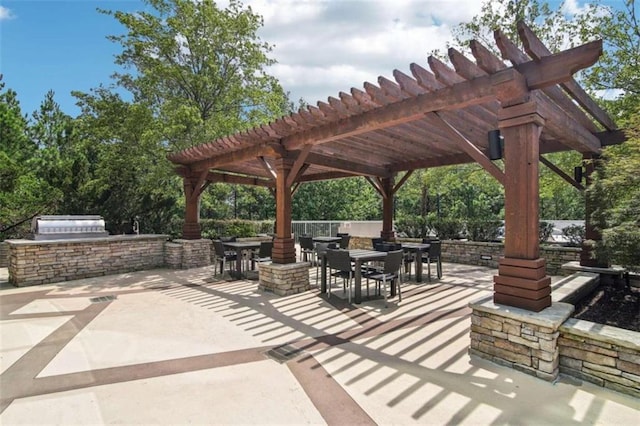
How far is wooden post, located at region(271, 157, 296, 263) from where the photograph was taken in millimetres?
6160

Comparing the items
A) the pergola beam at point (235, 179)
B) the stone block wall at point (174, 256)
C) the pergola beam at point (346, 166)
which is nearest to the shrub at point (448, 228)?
the pergola beam at point (346, 166)

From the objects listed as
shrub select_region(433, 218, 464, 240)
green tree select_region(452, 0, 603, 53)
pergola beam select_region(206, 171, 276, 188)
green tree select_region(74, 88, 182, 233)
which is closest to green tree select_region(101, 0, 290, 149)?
green tree select_region(74, 88, 182, 233)

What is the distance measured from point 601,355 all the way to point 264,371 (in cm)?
284

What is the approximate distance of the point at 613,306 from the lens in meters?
3.98

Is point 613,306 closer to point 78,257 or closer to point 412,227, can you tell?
point 412,227

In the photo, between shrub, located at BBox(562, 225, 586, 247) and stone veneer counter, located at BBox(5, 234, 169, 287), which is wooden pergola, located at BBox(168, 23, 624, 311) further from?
shrub, located at BBox(562, 225, 586, 247)

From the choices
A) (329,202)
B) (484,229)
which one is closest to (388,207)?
(484,229)

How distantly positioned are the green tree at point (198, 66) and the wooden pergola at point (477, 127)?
6.44 feet

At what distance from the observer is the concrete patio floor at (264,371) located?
231 cm

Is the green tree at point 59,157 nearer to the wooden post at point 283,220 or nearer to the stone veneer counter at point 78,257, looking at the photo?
the stone veneer counter at point 78,257

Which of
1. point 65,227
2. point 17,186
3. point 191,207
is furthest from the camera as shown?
point 191,207

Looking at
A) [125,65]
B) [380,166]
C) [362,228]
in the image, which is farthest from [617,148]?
[125,65]

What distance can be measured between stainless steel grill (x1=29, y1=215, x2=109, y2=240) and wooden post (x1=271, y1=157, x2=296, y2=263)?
15.8ft

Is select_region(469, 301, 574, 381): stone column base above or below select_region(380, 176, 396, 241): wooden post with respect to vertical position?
below
